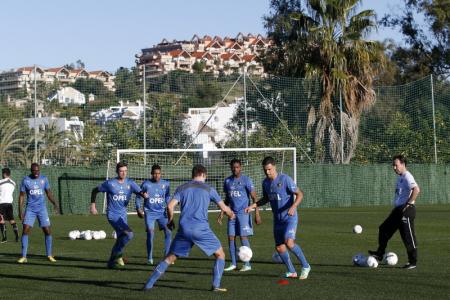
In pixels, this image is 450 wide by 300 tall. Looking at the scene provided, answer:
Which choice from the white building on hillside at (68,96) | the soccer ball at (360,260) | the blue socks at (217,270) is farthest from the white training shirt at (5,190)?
the white building on hillside at (68,96)

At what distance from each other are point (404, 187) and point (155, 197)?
16.8ft

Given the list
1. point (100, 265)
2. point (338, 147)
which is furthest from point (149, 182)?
point (338, 147)

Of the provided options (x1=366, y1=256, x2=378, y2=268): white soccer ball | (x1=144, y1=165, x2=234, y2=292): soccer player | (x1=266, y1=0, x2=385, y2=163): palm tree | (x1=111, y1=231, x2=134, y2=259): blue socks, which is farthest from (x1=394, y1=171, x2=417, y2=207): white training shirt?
(x1=266, y1=0, x2=385, y2=163): palm tree

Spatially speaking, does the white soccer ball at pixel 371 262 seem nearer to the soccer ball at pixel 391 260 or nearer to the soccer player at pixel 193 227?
the soccer ball at pixel 391 260

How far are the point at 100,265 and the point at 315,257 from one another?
4515mm

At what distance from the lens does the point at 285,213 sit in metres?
15.1

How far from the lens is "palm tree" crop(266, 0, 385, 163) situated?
1769 inches

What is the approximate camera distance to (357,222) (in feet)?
103

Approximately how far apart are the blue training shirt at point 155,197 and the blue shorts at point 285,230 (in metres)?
3.87

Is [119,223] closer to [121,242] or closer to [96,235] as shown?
[121,242]

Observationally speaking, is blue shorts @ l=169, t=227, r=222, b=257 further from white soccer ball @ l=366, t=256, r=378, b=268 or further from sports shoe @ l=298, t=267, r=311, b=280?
white soccer ball @ l=366, t=256, r=378, b=268

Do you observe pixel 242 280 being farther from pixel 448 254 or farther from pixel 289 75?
pixel 289 75

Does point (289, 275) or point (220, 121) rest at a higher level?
point (220, 121)

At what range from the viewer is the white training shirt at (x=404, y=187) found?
16422 mm
